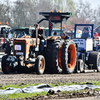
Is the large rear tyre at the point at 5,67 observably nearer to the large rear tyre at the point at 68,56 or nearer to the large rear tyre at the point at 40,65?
the large rear tyre at the point at 40,65

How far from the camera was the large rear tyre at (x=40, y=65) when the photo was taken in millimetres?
12320

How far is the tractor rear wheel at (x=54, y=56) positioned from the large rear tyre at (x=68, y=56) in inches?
8.3

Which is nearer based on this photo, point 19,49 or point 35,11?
point 19,49

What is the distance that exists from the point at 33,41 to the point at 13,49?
90cm

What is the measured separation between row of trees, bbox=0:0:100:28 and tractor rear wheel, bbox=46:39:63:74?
3593 centimetres

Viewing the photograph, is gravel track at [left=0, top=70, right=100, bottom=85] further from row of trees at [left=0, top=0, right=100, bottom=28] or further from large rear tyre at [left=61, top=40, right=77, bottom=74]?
row of trees at [left=0, top=0, right=100, bottom=28]

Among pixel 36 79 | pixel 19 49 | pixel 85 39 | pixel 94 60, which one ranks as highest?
pixel 85 39

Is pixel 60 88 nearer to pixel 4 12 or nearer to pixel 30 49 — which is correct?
pixel 30 49

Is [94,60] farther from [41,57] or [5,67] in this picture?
[5,67]

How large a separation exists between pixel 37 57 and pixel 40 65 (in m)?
0.42

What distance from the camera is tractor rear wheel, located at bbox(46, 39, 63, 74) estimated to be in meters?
12.9

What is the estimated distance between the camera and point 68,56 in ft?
46.2

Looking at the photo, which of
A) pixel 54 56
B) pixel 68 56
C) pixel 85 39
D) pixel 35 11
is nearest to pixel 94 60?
pixel 85 39

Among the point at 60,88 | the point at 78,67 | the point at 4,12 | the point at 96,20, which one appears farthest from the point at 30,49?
the point at 96,20
